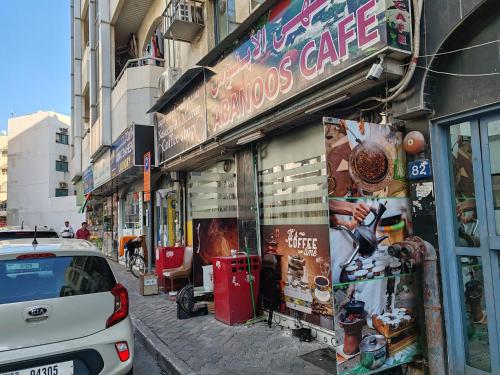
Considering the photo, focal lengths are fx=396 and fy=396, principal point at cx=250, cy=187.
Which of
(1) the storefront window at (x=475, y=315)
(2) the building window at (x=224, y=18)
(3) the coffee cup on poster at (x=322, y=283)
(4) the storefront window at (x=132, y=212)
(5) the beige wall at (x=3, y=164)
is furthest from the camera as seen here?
(5) the beige wall at (x=3, y=164)

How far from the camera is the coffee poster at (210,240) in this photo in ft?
26.1

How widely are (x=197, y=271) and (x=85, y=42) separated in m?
26.7

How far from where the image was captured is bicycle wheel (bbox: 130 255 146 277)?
12883mm

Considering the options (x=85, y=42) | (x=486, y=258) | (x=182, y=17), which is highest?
(x=85, y=42)

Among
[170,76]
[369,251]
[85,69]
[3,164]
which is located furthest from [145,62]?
[3,164]

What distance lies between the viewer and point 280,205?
22.0ft

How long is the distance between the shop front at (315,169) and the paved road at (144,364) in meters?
2.05

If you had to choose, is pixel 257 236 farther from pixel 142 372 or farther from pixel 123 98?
pixel 123 98

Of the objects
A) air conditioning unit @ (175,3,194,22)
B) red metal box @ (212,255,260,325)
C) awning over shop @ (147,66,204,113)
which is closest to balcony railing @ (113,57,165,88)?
awning over shop @ (147,66,204,113)

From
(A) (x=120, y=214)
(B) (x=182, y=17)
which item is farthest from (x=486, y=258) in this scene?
(A) (x=120, y=214)

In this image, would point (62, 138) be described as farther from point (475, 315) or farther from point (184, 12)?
point (475, 315)

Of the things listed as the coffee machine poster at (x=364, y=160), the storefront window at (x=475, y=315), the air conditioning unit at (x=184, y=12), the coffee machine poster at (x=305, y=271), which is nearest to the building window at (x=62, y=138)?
the air conditioning unit at (x=184, y=12)

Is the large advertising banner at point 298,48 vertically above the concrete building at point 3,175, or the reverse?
the concrete building at point 3,175

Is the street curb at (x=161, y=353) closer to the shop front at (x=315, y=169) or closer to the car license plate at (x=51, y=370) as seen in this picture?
the car license plate at (x=51, y=370)
